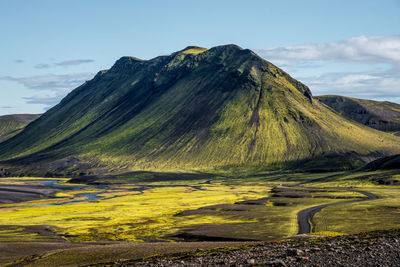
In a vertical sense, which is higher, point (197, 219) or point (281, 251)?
point (281, 251)

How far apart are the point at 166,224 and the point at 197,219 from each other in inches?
388

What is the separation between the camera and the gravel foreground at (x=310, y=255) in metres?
35.9

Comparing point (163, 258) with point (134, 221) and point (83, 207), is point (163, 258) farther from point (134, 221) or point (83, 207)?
point (83, 207)

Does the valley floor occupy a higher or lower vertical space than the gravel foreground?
lower

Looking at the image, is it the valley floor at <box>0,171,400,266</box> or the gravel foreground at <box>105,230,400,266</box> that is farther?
the valley floor at <box>0,171,400,266</box>

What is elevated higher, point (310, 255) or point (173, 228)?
point (310, 255)

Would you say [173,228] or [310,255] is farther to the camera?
[173,228]

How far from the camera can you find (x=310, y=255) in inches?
1507

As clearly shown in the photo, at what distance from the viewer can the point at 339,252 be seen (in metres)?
38.3

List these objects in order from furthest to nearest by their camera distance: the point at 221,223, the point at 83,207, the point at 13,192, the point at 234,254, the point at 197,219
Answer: the point at 13,192
the point at 83,207
the point at 197,219
the point at 221,223
the point at 234,254

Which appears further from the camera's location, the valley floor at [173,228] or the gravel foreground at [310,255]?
the valley floor at [173,228]

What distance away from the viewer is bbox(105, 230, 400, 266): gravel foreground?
35.9 meters

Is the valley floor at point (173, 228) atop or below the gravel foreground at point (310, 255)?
below

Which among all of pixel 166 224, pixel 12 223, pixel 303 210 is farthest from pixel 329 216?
pixel 12 223
